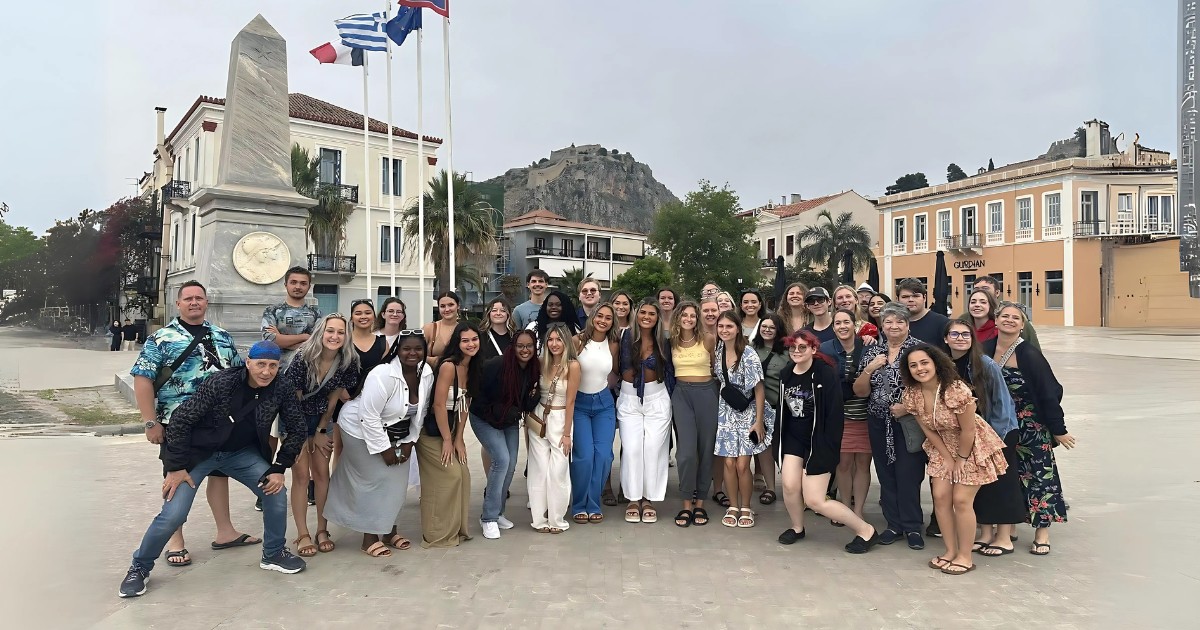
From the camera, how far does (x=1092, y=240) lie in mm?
35719

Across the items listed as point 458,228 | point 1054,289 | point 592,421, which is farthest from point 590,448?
point 1054,289

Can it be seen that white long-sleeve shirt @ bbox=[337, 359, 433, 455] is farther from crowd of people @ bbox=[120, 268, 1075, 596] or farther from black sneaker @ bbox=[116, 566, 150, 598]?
black sneaker @ bbox=[116, 566, 150, 598]

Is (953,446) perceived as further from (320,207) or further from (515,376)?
(320,207)

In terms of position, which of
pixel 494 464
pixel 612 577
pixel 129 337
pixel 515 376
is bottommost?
pixel 612 577

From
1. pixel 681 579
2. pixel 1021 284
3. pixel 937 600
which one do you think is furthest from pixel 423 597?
pixel 1021 284

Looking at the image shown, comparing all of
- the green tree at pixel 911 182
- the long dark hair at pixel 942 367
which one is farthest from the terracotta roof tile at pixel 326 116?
the green tree at pixel 911 182

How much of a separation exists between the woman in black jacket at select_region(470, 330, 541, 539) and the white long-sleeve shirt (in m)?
0.64

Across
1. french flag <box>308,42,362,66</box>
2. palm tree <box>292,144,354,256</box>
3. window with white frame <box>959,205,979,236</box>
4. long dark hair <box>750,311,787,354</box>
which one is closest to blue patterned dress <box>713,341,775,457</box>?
long dark hair <box>750,311,787,354</box>

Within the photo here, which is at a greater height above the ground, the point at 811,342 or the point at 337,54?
the point at 337,54

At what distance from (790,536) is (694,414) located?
1.14 meters

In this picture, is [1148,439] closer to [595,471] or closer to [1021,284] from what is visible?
[595,471]

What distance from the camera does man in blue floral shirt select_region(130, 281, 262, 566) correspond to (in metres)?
4.30

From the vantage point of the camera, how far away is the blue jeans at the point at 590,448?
5.61 m

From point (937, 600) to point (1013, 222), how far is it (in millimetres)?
40910
